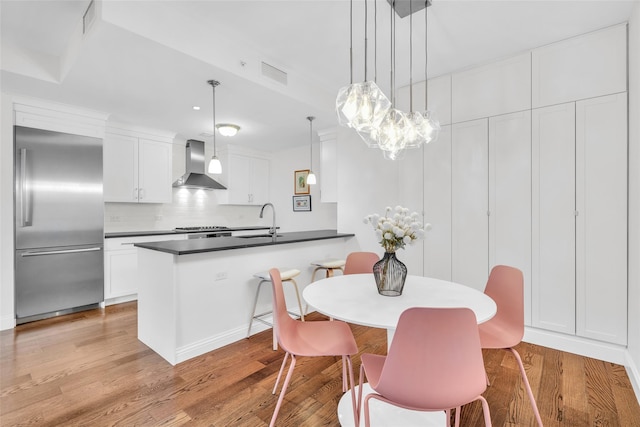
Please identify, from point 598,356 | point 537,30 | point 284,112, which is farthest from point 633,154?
point 284,112

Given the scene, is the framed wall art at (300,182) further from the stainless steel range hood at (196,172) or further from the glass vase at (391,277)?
the glass vase at (391,277)

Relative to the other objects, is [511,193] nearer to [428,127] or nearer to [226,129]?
[428,127]

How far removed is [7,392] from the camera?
2.04 meters

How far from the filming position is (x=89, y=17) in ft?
7.36

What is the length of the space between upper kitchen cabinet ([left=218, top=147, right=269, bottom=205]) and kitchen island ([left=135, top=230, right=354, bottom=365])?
2.94 meters

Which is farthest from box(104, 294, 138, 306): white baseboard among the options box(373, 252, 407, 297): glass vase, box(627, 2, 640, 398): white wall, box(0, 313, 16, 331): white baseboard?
box(627, 2, 640, 398): white wall

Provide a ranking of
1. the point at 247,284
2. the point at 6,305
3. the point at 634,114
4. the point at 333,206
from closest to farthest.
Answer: the point at 634,114 → the point at 247,284 → the point at 6,305 → the point at 333,206

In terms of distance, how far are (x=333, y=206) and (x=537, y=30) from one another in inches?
138

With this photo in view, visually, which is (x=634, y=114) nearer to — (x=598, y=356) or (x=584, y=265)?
(x=584, y=265)

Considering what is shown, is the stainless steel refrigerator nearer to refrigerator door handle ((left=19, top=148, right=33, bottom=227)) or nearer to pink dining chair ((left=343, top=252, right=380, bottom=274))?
refrigerator door handle ((left=19, top=148, right=33, bottom=227))

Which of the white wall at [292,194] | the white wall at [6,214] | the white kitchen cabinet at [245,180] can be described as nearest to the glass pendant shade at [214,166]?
the white wall at [6,214]

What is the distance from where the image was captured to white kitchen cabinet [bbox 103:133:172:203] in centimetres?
423

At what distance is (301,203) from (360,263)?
10.9 ft

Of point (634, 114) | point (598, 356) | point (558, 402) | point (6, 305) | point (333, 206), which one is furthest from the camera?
point (333, 206)
